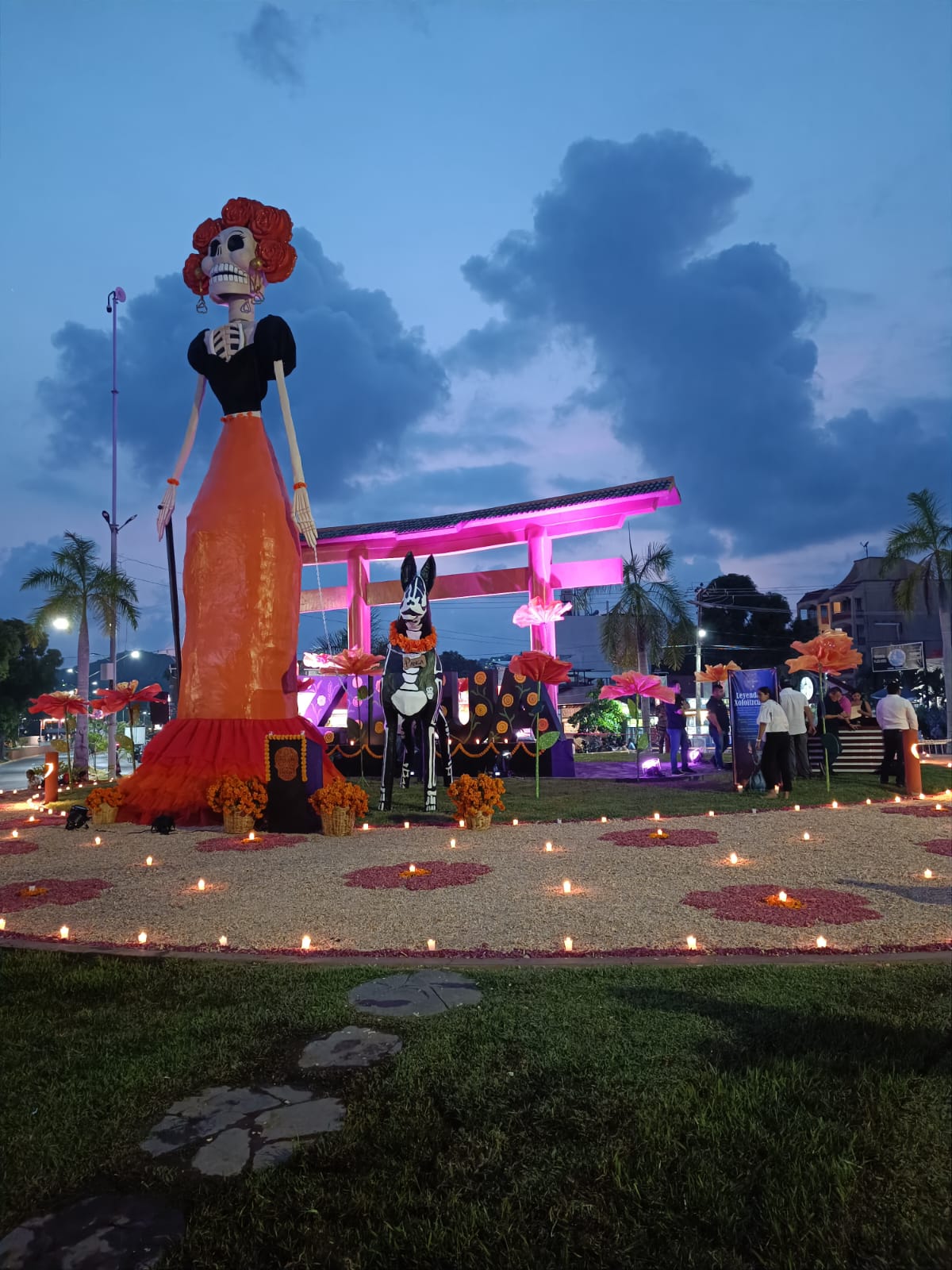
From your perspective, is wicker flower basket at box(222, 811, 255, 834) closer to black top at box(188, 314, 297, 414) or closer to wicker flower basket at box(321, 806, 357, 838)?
wicker flower basket at box(321, 806, 357, 838)

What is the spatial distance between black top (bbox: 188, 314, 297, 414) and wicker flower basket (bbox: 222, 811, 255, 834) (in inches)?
241

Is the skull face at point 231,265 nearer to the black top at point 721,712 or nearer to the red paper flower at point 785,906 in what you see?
the red paper flower at point 785,906

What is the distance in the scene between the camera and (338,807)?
9.68 meters

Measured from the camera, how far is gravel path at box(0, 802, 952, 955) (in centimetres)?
504

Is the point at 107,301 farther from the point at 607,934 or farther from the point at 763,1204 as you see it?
the point at 763,1204

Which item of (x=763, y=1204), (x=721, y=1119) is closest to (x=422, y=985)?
(x=721, y=1119)

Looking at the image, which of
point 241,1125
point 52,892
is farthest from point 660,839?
point 241,1125

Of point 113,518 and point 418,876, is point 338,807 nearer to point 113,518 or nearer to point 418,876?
point 418,876

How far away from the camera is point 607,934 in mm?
5008

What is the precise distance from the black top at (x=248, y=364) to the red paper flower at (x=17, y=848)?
262 inches

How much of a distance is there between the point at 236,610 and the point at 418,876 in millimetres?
5992

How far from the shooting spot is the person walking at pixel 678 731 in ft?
57.4

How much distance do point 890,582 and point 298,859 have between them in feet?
158

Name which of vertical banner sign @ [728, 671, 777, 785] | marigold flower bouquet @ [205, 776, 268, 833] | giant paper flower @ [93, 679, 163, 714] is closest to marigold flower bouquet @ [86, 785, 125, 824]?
marigold flower bouquet @ [205, 776, 268, 833]
